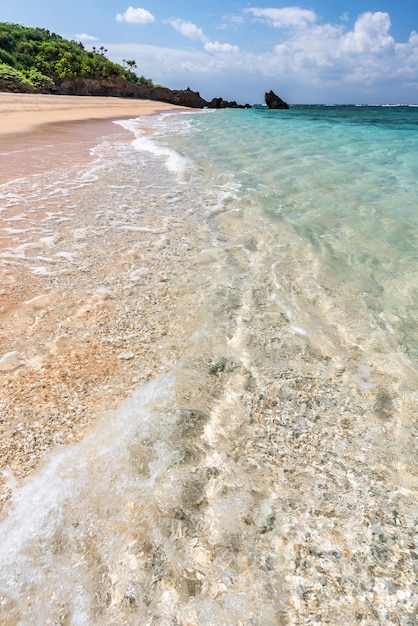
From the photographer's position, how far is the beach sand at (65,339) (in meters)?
2.43

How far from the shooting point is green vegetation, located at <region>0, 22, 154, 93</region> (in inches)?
1652

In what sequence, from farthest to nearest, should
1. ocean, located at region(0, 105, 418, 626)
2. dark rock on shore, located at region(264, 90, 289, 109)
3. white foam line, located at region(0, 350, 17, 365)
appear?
1. dark rock on shore, located at region(264, 90, 289, 109)
2. white foam line, located at region(0, 350, 17, 365)
3. ocean, located at region(0, 105, 418, 626)

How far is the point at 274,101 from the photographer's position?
249 ft

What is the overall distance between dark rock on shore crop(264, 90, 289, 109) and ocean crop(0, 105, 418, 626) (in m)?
82.7

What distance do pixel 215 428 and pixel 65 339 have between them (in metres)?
1.68

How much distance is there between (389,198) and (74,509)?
29.2ft

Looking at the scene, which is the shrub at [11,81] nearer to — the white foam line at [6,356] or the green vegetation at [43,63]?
the green vegetation at [43,63]

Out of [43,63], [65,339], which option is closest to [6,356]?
[65,339]

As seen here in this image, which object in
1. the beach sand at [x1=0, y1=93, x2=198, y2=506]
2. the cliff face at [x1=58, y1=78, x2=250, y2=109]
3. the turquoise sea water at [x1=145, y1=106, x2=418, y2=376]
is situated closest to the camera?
the beach sand at [x1=0, y1=93, x2=198, y2=506]

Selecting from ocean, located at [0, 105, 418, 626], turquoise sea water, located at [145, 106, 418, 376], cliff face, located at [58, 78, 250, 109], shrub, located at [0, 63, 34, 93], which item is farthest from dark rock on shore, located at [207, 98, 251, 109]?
ocean, located at [0, 105, 418, 626]

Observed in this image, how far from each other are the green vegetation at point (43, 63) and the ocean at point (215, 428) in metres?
46.0

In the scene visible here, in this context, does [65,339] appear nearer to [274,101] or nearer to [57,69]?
[57,69]

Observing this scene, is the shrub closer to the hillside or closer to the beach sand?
the hillside

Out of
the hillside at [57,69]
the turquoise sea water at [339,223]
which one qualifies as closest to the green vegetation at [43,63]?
the hillside at [57,69]
